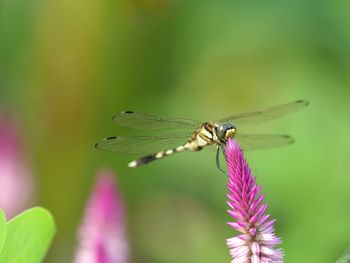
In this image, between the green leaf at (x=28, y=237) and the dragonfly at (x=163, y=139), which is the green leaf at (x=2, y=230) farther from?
the dragonfly at (x=163, y=139)

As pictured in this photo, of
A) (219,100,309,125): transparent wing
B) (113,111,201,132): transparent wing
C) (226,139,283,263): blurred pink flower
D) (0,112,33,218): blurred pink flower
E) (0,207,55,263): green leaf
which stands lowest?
(226,139,283,263): blurred pink flower

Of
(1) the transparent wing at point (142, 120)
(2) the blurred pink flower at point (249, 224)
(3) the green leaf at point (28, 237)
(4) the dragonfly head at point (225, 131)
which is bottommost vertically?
(2) the blurred pink flower at point (249, 224)

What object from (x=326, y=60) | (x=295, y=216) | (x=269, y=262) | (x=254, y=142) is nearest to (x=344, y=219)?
(x=295, y=216)

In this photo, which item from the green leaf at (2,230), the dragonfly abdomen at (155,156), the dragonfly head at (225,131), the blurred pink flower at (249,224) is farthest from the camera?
the dragonfly abdomen at (155,156)

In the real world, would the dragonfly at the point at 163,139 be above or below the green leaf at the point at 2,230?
above

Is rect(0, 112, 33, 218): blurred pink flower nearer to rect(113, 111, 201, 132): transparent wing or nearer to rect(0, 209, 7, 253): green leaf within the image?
rect(113, 111, 201, 132): transparent wing

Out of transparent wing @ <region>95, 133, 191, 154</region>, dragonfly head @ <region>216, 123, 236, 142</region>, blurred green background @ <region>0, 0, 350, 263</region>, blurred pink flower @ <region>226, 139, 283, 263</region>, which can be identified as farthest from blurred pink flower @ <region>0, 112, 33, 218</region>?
blurred pink flower @ <region>226, 139, 283, 263</region>

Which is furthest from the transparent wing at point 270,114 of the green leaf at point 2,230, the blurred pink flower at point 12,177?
the green leaf at point 2,230
